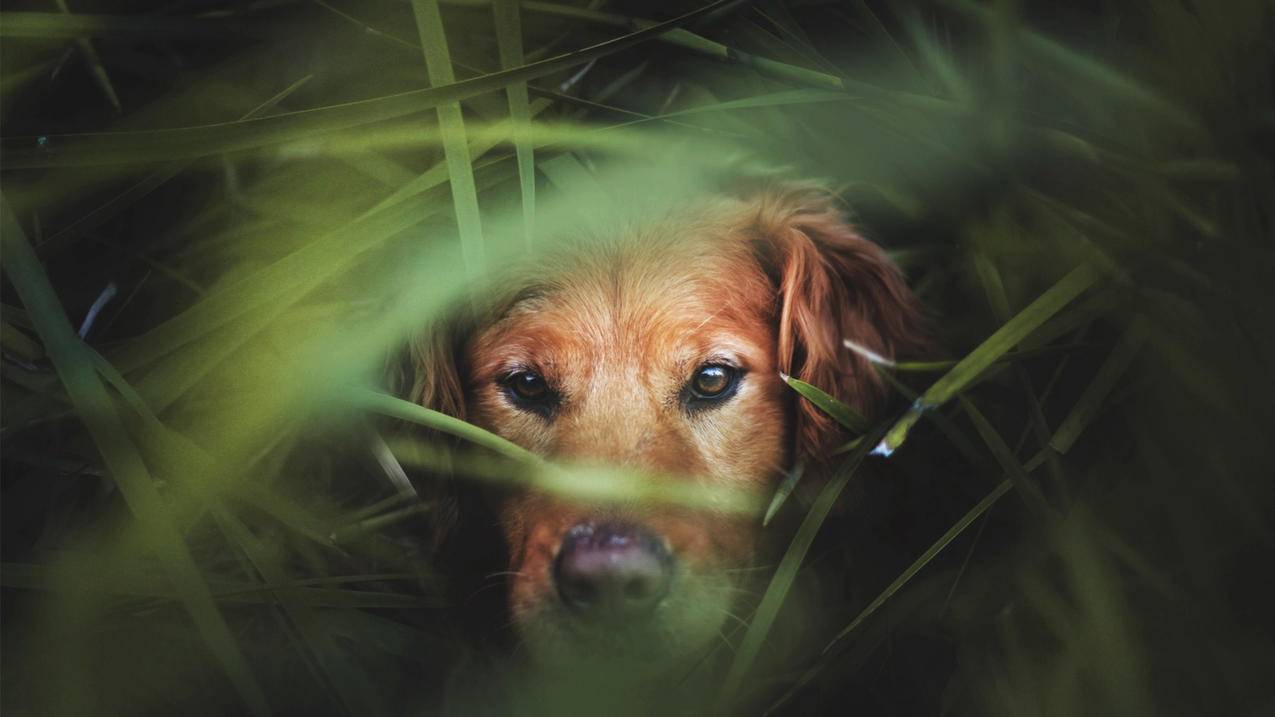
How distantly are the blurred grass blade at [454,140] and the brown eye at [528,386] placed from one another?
23 cm

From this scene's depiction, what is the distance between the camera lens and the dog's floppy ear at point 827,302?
4.37ft

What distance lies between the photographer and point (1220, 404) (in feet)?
3.62

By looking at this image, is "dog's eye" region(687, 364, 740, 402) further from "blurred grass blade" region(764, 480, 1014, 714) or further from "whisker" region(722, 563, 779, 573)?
"blurred grass blade" region(764, 480, 1014, 714)

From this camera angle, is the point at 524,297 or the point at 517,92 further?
the point at 524,297

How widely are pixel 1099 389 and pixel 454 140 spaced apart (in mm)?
936

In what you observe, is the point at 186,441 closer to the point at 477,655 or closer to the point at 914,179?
the point at 477,655

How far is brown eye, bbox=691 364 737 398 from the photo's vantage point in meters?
1.31

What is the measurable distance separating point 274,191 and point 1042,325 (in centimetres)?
115

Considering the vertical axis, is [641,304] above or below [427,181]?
below

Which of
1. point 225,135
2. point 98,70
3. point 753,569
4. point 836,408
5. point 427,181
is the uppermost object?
point 98,70

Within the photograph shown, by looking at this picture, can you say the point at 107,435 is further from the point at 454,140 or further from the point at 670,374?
the point at 670,374

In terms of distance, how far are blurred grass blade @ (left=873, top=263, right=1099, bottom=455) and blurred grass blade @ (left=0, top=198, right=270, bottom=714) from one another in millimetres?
889

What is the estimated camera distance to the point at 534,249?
4.34 feet

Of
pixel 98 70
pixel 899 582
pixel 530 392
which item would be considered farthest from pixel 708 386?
pixel 98 70
